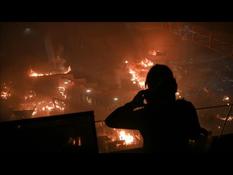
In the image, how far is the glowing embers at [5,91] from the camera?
98.9 feet

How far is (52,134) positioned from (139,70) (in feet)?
121

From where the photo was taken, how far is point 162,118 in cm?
178

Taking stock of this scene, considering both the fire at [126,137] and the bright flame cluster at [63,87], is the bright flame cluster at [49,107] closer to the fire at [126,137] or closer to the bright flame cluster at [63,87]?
the bright flame cluster at [63,87]

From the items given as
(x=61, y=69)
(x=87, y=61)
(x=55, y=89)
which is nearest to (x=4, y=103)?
(x=55, y=89)

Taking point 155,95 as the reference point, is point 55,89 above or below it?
below

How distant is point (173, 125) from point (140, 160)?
873mm

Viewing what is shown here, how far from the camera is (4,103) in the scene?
2944 cm

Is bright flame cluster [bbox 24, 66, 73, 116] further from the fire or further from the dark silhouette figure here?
the dark silhouette figure

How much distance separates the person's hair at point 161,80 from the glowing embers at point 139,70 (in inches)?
1246

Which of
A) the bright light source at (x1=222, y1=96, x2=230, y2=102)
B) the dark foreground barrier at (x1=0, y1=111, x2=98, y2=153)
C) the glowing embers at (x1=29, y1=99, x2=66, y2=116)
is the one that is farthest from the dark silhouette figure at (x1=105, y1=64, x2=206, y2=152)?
the glowing embers at (x1=29, y1=99, x2=66, y2=116)

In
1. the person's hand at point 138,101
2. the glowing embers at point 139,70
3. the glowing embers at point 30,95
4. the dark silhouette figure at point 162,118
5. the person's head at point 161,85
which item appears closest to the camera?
the dark silhouette figure at point 162,118

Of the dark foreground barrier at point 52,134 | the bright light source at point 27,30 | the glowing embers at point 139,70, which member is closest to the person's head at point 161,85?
the dark foreground barrier at point 52,134

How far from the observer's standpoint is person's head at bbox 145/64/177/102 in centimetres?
184

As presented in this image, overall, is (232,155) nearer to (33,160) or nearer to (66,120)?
(33,160)
